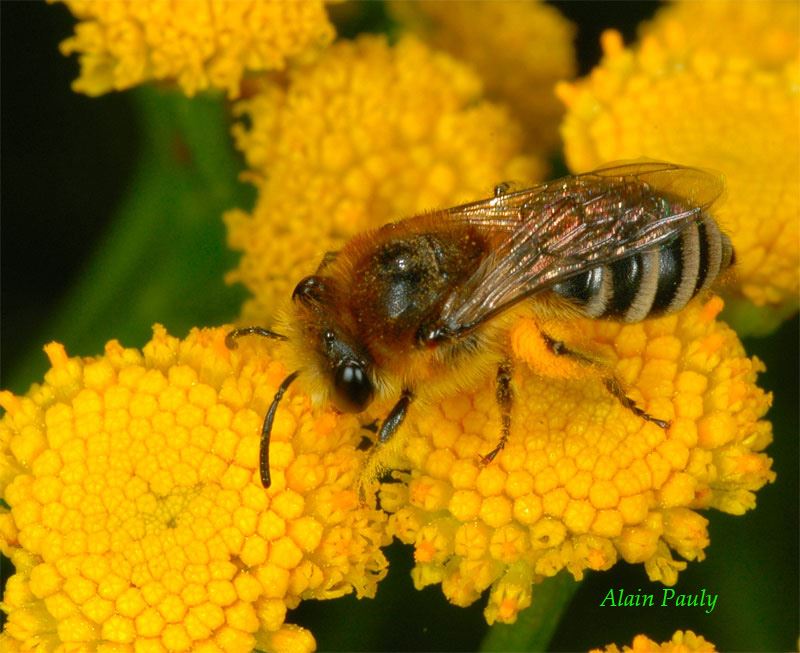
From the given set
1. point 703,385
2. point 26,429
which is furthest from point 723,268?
point 26,429

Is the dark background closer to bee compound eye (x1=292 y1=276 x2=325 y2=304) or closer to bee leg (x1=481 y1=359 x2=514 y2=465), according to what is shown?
bee leg (x1=481 y1=359 x2=514 y2=465)

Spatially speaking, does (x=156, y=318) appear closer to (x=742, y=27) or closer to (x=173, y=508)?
(x=173, y=508)

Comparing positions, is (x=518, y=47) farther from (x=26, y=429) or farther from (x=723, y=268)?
(x=26, y=429)

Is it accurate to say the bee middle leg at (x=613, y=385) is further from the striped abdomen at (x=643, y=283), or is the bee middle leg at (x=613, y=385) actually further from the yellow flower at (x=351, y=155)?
the yellow flower at (x=351, y=155)

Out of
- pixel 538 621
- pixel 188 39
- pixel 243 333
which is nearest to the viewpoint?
pixel 243 333

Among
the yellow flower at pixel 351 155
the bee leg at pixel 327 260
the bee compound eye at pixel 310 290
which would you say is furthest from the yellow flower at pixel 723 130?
the bee compound eye at pixel 310 290

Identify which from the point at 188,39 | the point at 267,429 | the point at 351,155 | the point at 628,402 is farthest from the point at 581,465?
the point at 188,39
